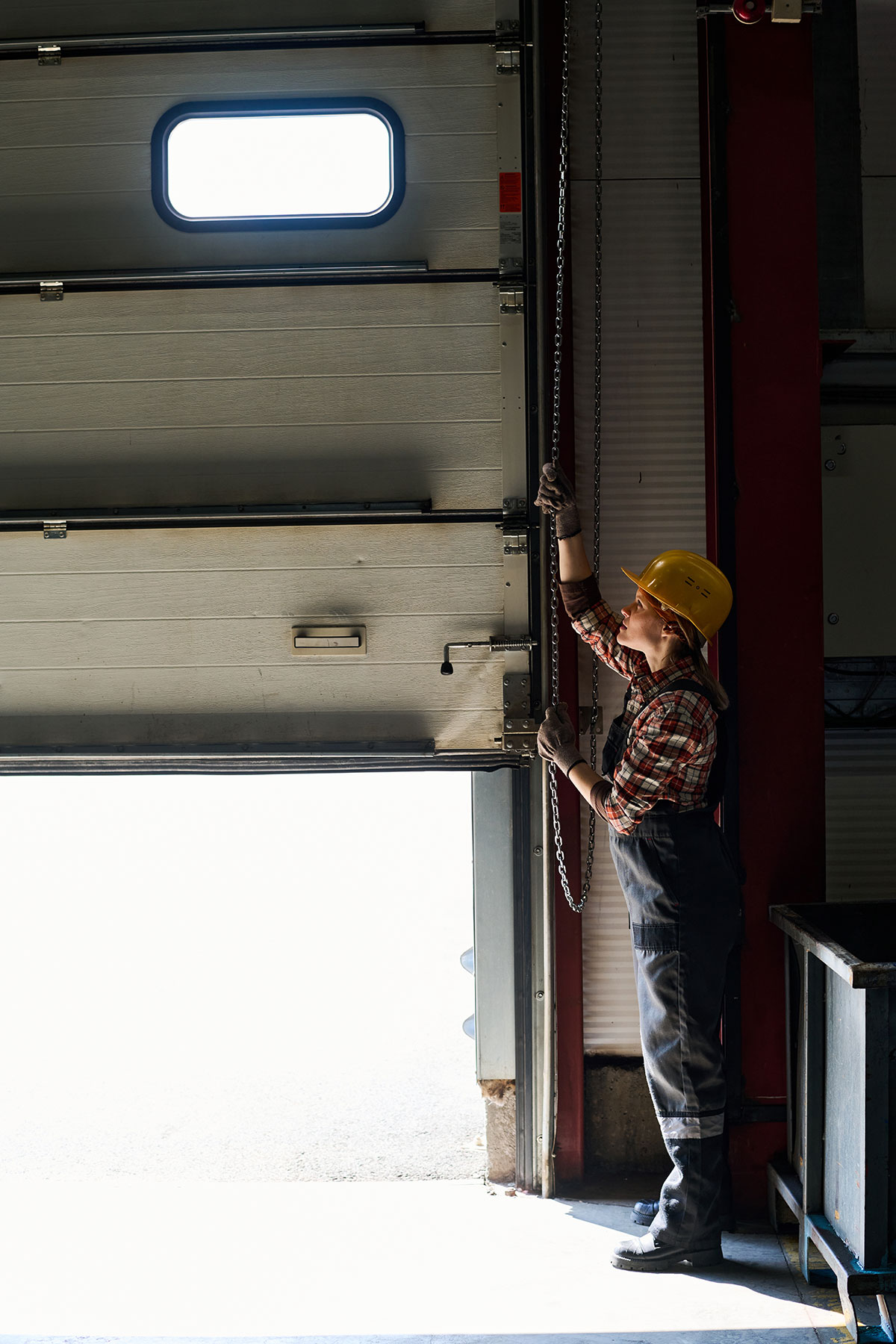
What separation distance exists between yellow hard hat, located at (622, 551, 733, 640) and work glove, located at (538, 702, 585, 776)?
48 centimetres

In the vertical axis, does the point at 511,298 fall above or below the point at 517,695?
above

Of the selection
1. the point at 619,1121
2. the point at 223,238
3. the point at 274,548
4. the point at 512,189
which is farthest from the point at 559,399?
the point at 619,1121

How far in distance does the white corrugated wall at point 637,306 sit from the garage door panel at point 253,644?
0.53 metres

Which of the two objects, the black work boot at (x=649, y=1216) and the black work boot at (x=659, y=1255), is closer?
the black work boot at (x=659, y=1255)

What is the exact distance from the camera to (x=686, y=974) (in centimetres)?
298

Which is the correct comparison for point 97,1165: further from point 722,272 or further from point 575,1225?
point 722,272

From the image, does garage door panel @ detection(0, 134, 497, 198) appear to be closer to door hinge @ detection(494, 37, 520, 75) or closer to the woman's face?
door hinge @ detection(494, 37, 520, 75)

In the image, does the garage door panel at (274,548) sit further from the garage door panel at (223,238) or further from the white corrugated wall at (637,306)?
the garage door panel at (223,238)

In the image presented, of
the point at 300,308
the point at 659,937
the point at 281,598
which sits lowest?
the point at 659,937

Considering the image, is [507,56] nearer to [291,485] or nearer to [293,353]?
[293,353]

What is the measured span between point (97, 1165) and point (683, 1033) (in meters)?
2.50

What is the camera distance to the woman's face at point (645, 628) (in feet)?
9.79

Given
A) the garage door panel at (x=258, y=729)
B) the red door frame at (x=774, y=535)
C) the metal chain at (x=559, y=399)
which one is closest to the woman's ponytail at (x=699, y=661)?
the red door frame at (x=774, y=535)

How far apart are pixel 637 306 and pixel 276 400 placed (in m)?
1.23
